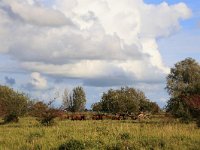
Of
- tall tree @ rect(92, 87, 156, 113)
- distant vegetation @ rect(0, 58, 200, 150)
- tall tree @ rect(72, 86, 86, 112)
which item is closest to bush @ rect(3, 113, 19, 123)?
distant vegetation @ rect(0, 58, 200, 150)

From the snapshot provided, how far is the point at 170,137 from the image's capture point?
64.7ft

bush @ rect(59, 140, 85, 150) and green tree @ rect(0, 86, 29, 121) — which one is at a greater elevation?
green tree @ rect(0, 86, 29, 121)

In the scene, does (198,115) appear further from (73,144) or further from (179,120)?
(73,144)

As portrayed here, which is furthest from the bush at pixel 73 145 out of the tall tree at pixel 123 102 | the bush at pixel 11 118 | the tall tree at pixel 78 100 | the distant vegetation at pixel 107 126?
the tall tree at pixel 78 100

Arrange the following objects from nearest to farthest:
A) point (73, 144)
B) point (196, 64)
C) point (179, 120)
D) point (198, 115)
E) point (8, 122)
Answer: point (73, 144)
point (198, 115)
point (179, 120)
point (8, 122)
point (196, 64)

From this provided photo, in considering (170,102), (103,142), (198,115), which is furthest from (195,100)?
(103,142)

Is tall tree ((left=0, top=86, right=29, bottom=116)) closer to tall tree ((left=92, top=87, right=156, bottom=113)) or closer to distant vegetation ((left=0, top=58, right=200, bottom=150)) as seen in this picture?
distant vegetation ((left=0, top=58, right=200, bottom=150))

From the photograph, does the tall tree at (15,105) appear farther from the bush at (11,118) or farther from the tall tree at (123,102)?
the tall tree at (123,102)

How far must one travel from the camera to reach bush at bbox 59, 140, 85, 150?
18031 millimetres

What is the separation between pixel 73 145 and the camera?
18.2 metres

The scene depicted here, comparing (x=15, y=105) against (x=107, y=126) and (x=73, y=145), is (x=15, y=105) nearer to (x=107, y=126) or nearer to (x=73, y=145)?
(x=107, y=126)

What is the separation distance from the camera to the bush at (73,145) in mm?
18031

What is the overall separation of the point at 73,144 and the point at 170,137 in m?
4.41

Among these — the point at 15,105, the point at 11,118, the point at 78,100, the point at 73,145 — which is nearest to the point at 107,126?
the point at 73,145
